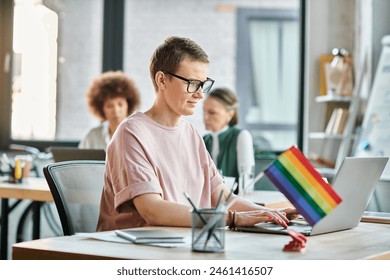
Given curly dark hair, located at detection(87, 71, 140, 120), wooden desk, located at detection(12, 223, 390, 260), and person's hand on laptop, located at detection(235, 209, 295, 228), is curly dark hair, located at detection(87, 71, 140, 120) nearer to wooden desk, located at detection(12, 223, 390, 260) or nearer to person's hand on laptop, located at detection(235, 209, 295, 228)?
person's hand on laptop, located at detection(235, 209, 295, 228)

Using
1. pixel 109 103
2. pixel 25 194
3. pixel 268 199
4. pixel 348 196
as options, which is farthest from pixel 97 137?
pixel 348 196

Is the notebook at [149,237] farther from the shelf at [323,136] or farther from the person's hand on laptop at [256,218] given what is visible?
the shelf at [323,136]

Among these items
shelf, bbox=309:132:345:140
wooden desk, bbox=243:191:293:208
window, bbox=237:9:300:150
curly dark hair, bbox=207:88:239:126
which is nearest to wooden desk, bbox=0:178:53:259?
wooden desk, bbox=243:191:293:208

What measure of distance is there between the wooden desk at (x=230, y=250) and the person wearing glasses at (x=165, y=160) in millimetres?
195

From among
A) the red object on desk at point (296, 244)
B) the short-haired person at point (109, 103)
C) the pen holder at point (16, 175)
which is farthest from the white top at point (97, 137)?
the red object on desk at point (296, 244)

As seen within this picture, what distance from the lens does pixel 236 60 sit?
7.15 m

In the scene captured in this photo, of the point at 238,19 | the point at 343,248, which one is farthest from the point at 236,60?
the point at 343,248

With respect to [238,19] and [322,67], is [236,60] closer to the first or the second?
[238,19]

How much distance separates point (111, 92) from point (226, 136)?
0.99 m

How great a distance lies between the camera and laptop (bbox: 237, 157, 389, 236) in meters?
1.86

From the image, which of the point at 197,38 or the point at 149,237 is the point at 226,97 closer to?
the point at 197,38

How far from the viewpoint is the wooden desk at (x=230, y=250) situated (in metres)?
1.53

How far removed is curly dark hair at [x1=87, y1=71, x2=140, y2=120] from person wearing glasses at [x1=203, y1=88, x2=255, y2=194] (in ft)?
1.95

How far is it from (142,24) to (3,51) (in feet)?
4.24
